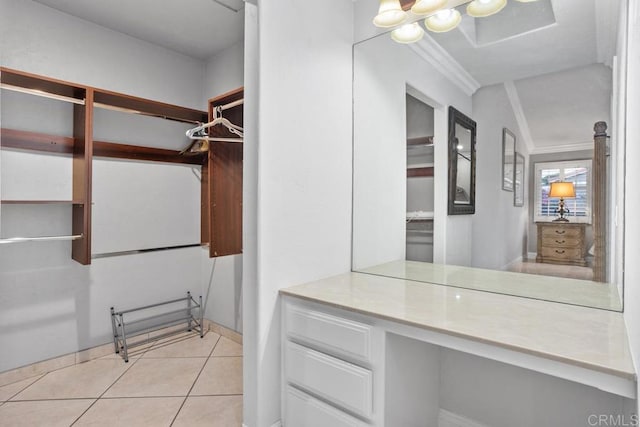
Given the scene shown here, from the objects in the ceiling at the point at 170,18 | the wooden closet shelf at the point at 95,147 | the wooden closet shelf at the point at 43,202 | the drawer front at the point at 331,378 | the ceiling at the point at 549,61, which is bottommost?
the drawer front at the point at 331,378

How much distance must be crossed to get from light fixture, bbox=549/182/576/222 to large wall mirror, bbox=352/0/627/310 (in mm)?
21

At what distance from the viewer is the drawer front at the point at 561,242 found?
150 cm

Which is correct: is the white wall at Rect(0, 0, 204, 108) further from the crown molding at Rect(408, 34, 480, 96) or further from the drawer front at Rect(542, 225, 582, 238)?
the drawer front at Rect(542, 225, 582, 238)

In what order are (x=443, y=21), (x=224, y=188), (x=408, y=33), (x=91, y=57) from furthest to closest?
1. (x=224, y=188)
2. (x=91, y=57)
3. (x=408, y=33)
4. (x=443, y=21)

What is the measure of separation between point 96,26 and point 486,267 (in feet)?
10.1

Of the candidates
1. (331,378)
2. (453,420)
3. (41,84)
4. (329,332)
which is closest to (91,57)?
(41,84)

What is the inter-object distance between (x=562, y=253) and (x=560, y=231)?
0.10 m

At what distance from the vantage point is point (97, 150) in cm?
246

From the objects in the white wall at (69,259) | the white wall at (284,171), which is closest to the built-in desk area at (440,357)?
the white wall at (284,171)

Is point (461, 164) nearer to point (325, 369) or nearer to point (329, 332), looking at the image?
point (329, 332)

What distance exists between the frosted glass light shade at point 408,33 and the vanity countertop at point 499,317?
4.47 feet

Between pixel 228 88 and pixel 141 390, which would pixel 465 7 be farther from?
pixel 141 390

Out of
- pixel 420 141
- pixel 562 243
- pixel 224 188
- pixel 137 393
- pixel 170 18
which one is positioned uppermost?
pixel 170 18

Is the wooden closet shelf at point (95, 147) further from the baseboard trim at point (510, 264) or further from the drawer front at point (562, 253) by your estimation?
the drawer front at point (562, 253)
